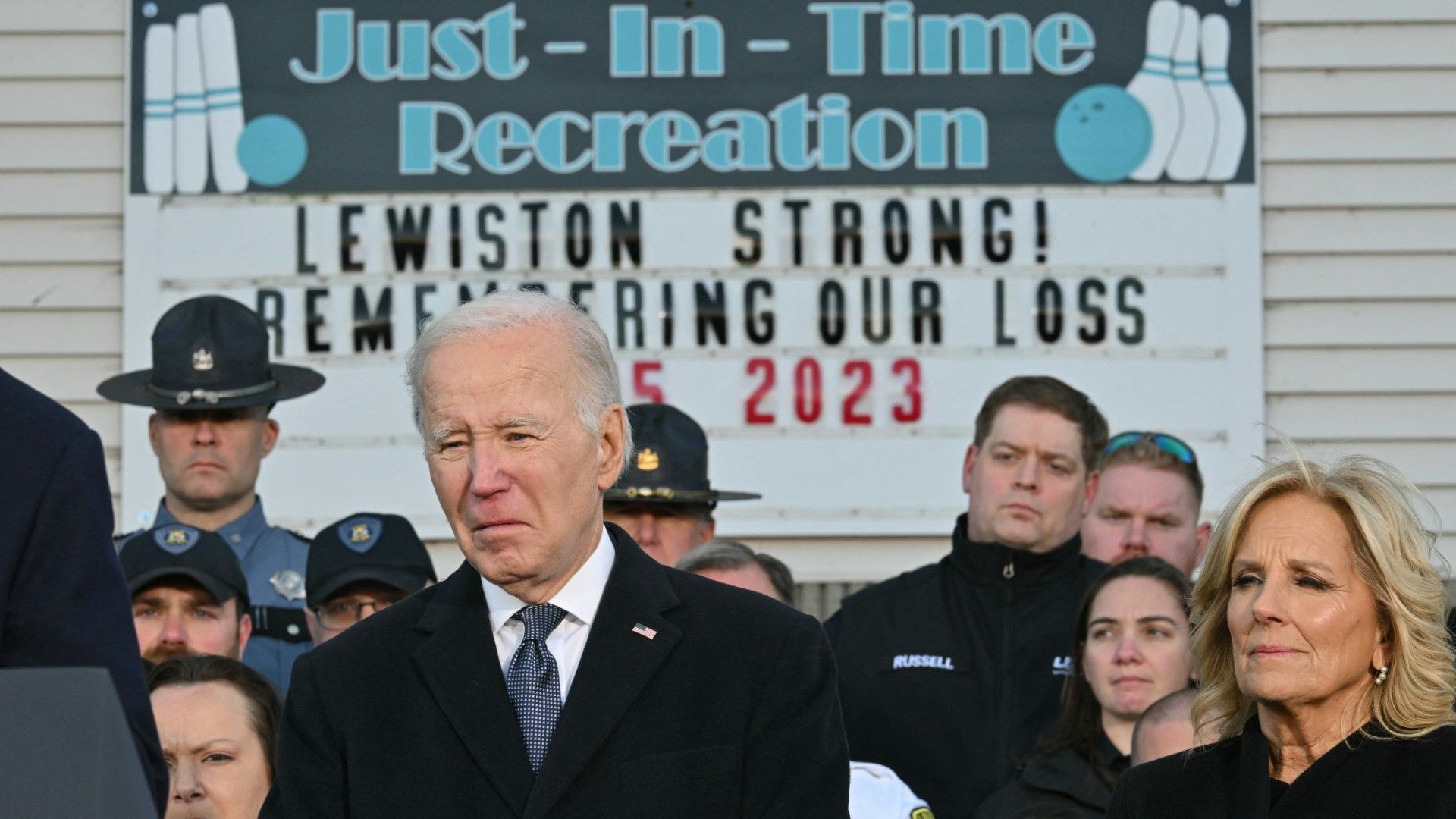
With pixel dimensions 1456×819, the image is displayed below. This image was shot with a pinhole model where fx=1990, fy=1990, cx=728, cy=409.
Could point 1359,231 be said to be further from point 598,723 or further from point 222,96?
point 598,723

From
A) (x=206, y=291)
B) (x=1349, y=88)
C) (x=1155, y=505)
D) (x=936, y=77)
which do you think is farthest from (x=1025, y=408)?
(x=206, y=291)

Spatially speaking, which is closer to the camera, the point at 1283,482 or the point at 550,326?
the point at 550,326

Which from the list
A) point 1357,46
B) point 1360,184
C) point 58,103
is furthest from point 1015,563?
point 58,103

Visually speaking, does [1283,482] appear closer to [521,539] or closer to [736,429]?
[521,539]

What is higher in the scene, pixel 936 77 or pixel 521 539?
pixel 936 77

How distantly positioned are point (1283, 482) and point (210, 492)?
3124 millimetres

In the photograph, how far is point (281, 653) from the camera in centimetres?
526

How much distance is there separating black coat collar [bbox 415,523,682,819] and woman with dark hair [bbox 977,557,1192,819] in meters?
1.97

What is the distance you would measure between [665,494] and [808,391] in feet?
6.38

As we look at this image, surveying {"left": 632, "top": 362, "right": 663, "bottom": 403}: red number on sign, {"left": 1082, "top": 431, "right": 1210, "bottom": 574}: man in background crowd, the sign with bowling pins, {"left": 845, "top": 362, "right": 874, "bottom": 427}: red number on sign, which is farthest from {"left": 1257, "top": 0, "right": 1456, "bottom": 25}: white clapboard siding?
{"left": 632, "top": 362, "right": 663, "bottom": 403}: red number on sign

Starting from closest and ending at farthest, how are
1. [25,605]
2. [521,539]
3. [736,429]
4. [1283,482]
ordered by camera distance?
1. [25,605]
2. [521,539]
3. [1283,482]
4. [736,429]

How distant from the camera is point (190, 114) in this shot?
292 inches

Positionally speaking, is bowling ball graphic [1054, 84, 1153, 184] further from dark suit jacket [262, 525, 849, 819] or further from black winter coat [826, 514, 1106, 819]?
dark suit jacket [262, 525, 849, 819]

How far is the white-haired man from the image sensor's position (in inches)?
102
